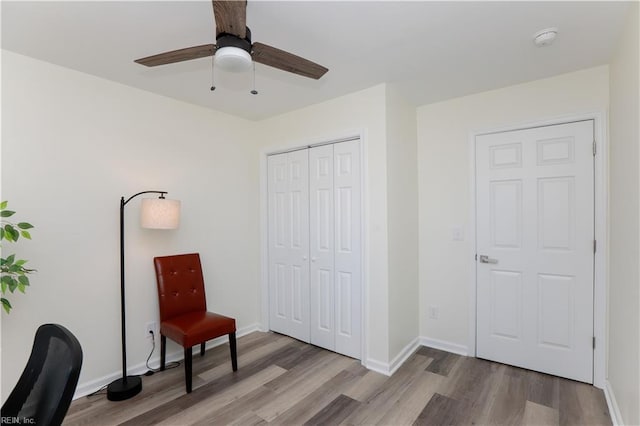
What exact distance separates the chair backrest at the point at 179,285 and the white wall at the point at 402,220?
5.79ft

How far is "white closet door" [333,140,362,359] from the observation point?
2.94m

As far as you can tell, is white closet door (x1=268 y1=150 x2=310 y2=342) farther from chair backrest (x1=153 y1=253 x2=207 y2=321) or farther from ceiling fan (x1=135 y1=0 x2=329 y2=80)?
ceiling fan (x1=135 y1=0 x2=329 y2=80)

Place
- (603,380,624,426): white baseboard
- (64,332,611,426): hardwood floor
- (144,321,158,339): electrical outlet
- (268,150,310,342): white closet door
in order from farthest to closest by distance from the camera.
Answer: (268,150,310,342): white closet door, (144,321,158,339): electrical outlet, (64,332,611,426): hardwood floor, (603,380,624,426): white baseboard

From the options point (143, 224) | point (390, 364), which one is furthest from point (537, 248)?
point (143, 224)

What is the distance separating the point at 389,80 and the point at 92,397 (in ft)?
11.1

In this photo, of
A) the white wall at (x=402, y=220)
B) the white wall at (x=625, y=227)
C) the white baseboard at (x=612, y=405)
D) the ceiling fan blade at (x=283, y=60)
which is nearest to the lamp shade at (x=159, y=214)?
the ceiling fan blade at (x=283, y=60)

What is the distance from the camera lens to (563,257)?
2.53 m

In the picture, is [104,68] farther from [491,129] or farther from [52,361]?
[491,129]

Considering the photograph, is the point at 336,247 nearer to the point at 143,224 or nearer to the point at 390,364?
the point at 390,364

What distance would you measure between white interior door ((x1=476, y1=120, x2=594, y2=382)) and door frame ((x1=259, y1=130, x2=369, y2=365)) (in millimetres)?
1061

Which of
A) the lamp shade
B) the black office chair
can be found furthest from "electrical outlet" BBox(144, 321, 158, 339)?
the black office chair

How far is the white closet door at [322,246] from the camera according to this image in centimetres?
313

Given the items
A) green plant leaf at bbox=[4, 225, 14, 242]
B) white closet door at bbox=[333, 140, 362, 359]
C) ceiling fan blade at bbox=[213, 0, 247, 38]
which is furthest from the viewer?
white closet door at bbox=[333, 140, 362, 359]

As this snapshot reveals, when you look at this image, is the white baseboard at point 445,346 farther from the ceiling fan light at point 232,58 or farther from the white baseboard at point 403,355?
the ceiling fan light at point 232,58
